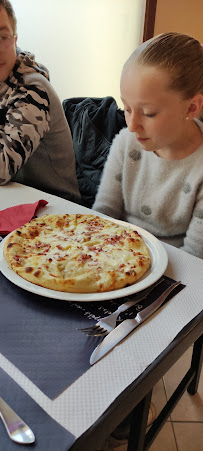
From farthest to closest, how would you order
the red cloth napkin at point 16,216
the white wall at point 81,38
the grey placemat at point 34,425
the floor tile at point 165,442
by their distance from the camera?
the white wall at point 81,38
the floor tile at point 165,442
the red cloth napkin at point 16,216
the grey placemat at point 34,425

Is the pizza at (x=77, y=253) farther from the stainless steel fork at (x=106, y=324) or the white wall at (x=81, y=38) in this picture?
the white wall at (x=81, y=38)

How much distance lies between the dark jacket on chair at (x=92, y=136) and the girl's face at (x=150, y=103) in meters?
0.68

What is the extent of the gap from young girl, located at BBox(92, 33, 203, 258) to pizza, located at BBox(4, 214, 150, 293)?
305 millimetres

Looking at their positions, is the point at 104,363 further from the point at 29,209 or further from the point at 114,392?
the point at 29,209

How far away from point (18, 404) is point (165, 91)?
80 centimetres

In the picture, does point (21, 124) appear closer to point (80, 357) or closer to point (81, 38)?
point (80, 357)

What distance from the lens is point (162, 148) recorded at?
1.22 meters

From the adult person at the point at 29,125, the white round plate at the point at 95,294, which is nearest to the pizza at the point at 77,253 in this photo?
the white round plate at the point at 95,294

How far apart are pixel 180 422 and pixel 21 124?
3.99 ft

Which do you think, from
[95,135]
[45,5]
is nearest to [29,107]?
[95,135]

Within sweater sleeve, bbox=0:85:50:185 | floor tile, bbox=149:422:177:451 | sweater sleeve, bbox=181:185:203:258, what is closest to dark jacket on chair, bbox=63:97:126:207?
sweater sleeve, bbox=0:85:50:185

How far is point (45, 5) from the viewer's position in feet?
8.46

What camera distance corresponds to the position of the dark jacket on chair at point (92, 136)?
5.67 feet

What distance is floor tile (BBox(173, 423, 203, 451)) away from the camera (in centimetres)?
130
